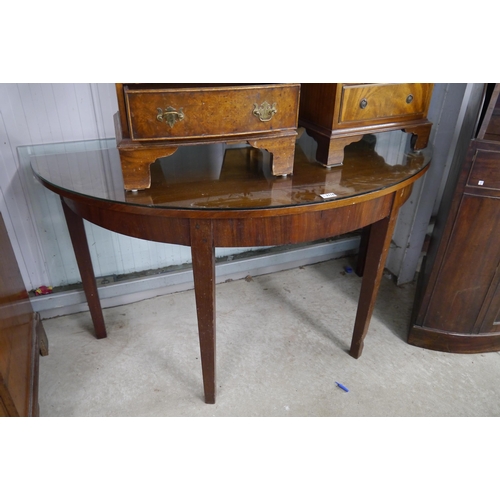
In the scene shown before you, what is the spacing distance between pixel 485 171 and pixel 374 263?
0.52 metres

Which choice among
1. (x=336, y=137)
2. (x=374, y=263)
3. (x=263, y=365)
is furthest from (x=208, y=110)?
(x=263, y=365)

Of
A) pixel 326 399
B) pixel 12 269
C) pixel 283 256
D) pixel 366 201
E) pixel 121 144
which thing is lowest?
pixel 326 399

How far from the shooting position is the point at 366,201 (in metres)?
1.28

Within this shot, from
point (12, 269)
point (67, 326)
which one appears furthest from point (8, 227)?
point (67, 326)

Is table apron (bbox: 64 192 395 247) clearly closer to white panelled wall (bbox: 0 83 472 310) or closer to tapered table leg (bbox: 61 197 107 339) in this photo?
tapered table leg (bbox: 61 197 107 339)

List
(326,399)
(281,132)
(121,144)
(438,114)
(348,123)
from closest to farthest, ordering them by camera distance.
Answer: (121,144), (281,132), (348,123), (326,399), (438,114)

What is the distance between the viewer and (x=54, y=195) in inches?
71.7

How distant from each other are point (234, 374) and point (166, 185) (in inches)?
36.6

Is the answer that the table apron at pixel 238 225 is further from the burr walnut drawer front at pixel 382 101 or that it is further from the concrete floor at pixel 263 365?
the concrete floor at pixel 263 365

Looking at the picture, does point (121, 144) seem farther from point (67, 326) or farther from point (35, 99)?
point (67, 326)

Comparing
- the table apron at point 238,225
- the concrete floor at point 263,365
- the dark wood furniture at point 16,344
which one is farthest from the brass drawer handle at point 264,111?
the concrete floor at point 263,365

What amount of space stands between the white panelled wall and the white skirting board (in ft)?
0.24

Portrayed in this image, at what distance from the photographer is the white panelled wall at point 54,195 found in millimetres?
1620

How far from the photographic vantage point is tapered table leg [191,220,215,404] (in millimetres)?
1184
